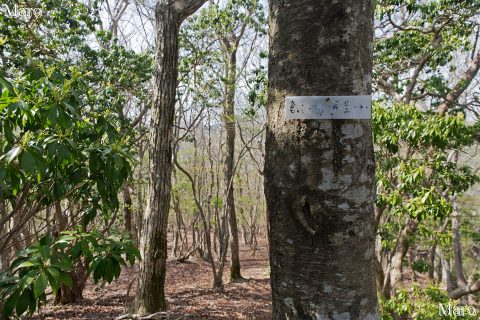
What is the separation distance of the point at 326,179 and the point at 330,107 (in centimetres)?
19

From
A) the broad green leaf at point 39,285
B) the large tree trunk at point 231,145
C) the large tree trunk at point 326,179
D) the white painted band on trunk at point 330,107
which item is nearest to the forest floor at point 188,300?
the large tree trunk at point 231,145

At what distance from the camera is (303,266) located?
0.95m

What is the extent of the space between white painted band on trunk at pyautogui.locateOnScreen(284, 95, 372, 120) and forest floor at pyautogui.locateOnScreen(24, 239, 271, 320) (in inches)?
192

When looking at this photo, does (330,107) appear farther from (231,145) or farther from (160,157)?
(231,145)

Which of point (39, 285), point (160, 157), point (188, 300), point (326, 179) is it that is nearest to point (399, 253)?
point (160, 157)

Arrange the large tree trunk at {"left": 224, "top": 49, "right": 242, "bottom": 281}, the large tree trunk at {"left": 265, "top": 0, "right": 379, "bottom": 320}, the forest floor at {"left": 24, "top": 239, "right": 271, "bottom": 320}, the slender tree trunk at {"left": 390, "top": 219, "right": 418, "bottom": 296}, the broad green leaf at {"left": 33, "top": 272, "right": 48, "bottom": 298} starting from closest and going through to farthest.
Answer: the large tree trunk at {"left": 265, "top": 0, "right": 379, "bottom": 320}
the broad green leaf at {"left": 33, "top": 272, "right": 48, "bottom": 298}
the slender tree trunk at {"left": 390, "top": 219, "right": 418, "bottom": 296}
the forest floor at {"left": 24, "top": 239, "right": 271, "bottom": 320}
the large tree trunk at {"left": 224, "top": 49, "right": 242, "bottom": 281}

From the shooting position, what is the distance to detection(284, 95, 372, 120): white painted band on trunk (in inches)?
37.0

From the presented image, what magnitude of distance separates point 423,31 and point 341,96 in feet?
20.6

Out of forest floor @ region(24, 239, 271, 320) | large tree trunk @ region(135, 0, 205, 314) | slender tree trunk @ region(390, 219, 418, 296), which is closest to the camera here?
large tree trunk @ region(135, 0, 205, 314)

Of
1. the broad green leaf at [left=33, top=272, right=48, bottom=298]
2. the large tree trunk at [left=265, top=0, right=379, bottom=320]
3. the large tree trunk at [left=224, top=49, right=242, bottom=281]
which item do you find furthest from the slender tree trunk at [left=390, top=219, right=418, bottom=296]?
the broad green leaf at [left=33, top=272, right=48, bottom=298]

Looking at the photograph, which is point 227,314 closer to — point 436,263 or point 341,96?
point 341,96

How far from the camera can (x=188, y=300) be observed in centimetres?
742

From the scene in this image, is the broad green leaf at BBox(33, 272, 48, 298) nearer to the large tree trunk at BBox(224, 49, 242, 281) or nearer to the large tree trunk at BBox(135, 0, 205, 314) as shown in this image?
the large tree trunk at BBox(135, 0, 205, 314)

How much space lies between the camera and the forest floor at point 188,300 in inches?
230
